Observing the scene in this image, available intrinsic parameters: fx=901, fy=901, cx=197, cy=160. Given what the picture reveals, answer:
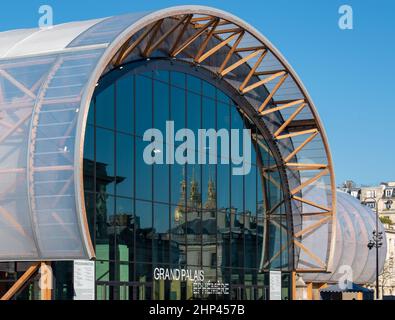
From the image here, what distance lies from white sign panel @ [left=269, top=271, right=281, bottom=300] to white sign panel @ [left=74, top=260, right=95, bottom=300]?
14.8 metres

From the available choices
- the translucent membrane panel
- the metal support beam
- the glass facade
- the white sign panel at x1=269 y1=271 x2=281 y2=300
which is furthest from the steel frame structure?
the white sign panel at x1=269 y1=271 x2=281 y2=300

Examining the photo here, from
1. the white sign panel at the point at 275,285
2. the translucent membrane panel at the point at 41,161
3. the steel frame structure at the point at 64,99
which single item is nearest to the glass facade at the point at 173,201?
the white sign panel at the point at 275,285

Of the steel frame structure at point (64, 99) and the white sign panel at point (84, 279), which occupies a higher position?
the steel frame structure at point (64, 99)

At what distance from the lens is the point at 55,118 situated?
25219 mm

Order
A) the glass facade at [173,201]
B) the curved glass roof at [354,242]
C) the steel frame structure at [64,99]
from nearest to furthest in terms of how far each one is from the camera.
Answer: the steel frame structure at [64,99]
the glass facade at [173,201]
the curved glass roof at [354,242]

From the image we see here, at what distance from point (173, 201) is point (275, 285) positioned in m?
10.2

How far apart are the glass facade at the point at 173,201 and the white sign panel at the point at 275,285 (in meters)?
0.38

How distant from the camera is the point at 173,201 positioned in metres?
33.2

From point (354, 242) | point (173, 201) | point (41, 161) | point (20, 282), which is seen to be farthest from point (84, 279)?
point (354, 242)

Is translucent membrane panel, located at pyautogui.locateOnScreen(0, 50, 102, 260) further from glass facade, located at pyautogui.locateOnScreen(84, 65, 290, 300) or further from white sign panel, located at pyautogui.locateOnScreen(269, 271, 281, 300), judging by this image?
white sign panel, located at pyautogui.locateOnScreen(269, 271, 281, 300)

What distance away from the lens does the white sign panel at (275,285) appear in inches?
1615

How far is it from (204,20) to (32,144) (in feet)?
36.7

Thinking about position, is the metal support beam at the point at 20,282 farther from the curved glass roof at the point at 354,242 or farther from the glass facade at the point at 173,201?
the curved glass roof at the point at 354,242
